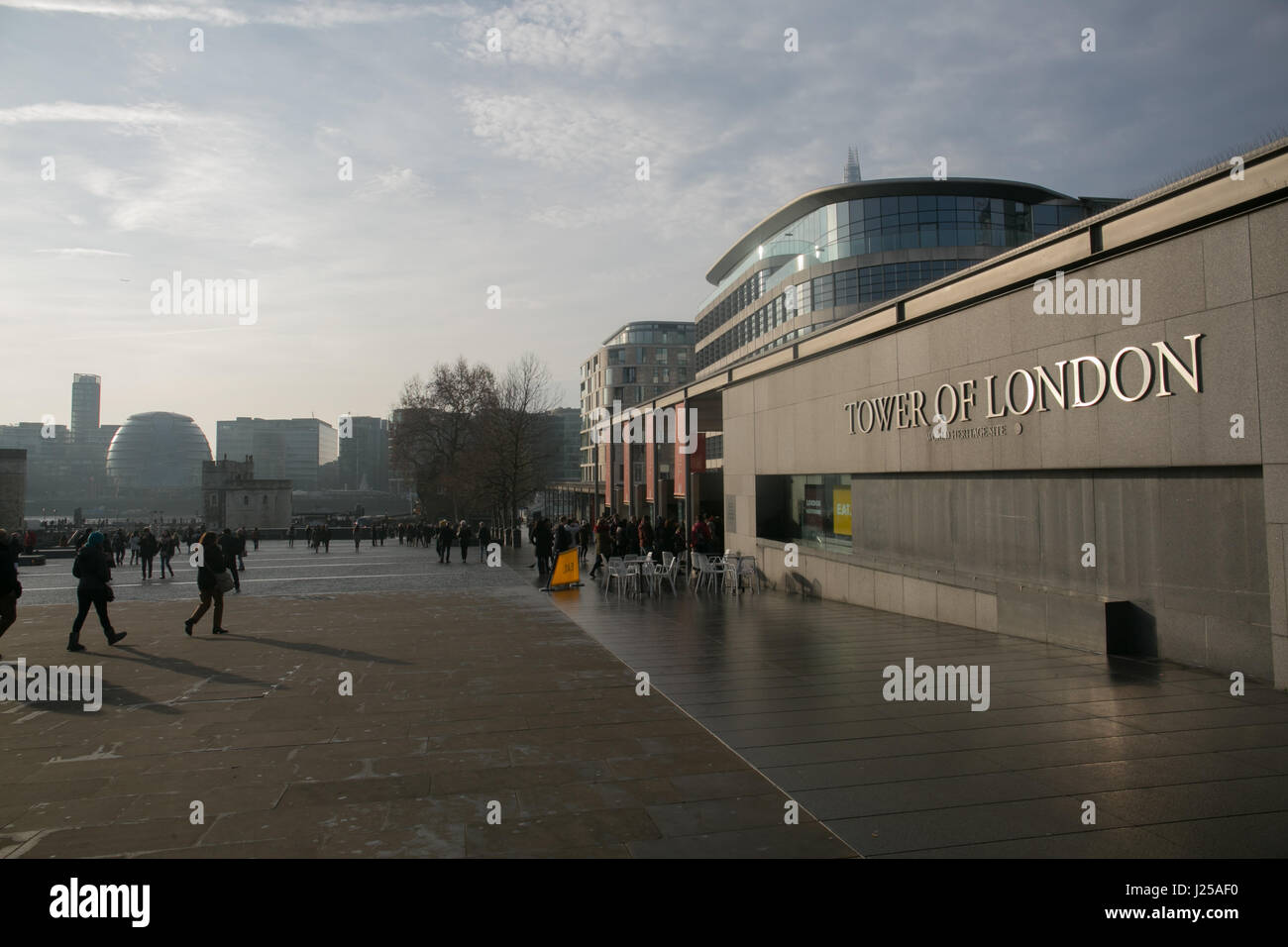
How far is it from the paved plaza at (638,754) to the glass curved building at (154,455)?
19990 centimetres

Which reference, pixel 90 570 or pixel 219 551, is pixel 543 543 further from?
pixel 90 570

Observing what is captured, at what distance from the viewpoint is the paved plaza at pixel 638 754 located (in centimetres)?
439

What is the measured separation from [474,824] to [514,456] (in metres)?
38.0

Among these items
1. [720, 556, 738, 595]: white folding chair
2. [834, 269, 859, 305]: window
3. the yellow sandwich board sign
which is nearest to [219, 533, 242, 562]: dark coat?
the yellow sandwich board sign

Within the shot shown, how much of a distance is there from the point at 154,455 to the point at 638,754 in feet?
702

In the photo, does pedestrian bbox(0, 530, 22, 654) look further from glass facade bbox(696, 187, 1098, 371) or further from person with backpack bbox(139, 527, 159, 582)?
glass facade bbox(696, 187, 1098, 371)

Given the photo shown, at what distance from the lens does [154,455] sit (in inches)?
7313

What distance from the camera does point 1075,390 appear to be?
9.24m

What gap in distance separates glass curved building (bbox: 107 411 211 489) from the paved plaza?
199902 millimetres

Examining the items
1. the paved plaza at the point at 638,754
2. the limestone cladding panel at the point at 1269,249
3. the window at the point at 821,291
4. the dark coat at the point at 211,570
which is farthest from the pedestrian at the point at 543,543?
the window at the point at 821,291

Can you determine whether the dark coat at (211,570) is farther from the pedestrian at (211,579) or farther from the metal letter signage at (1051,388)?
the metal letter signage at (1051,388)

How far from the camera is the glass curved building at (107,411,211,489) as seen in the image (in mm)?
183250

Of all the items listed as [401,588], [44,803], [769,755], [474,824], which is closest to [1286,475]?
[769,755]

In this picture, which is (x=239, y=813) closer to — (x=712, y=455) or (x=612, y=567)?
(x=612, y=567)
